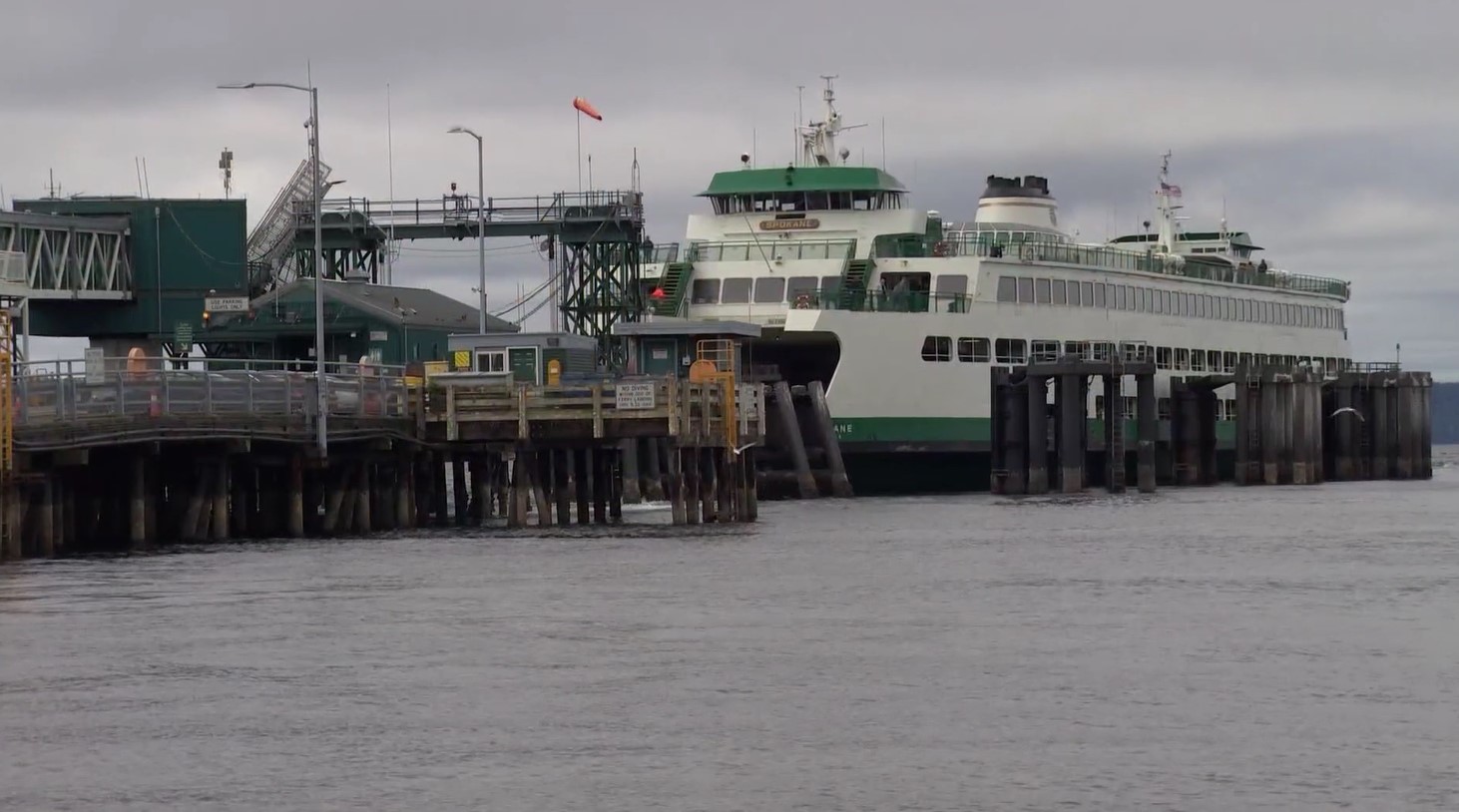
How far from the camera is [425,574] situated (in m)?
41.7

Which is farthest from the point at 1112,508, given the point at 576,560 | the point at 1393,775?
the point at 1393,775

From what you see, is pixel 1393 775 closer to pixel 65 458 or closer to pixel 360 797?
pixel 360 797

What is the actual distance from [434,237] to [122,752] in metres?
62.0

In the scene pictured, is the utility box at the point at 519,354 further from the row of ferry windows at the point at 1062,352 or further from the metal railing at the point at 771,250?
the row of ferry windows at the point at 1062,352

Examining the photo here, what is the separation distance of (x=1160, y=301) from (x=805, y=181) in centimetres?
1691

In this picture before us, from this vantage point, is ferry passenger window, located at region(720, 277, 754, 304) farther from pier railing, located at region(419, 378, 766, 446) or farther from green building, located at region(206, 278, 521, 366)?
pier railing, located at region(419, 378, 766, 446)

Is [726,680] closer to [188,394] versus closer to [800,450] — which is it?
[188,394]

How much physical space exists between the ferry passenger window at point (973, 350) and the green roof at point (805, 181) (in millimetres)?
5912

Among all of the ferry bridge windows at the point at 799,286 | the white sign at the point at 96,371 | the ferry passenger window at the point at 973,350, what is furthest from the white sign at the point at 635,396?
the ferry passenger window at the point at 973,350

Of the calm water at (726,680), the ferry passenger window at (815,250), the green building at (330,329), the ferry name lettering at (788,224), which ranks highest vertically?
the ferry name lettering at (788,224)

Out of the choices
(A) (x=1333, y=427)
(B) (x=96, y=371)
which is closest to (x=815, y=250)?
(A) (x=1333, y=427)

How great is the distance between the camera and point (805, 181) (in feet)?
264

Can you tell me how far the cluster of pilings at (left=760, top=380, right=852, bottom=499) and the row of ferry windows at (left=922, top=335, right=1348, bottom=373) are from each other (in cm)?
527

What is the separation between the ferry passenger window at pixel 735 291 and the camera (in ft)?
253
